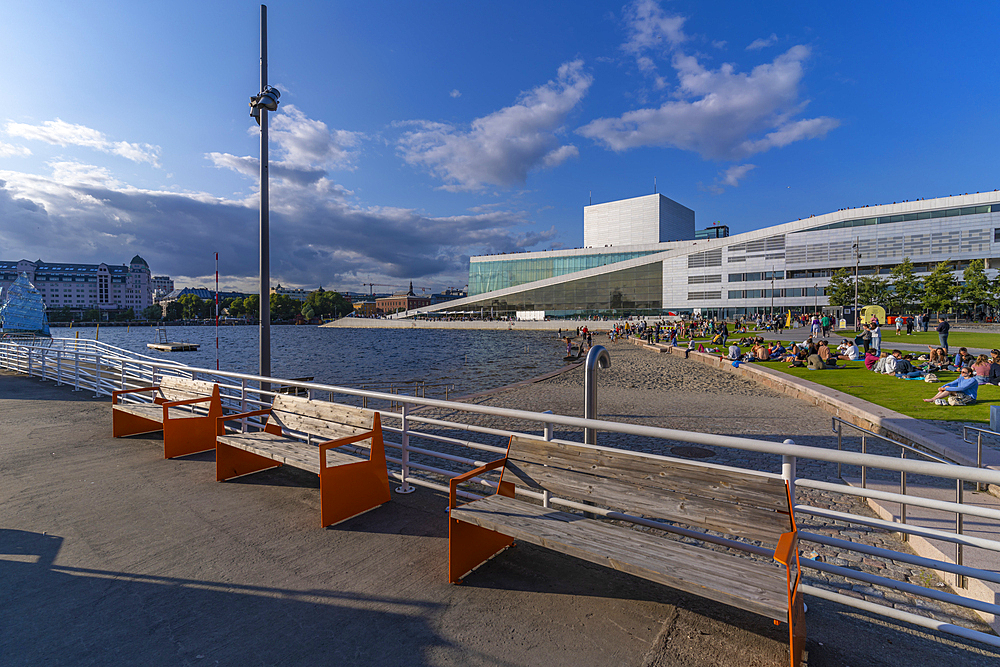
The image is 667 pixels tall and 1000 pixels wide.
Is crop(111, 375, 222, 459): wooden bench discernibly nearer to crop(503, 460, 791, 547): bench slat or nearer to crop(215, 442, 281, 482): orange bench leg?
crop(215, 442, 281, 482): orange bench leg

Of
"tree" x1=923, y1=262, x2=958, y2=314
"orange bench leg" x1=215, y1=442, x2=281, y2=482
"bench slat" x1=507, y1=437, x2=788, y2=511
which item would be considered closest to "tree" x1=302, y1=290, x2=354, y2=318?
"tree" x1=923, y1=262, x2=958, y2=314

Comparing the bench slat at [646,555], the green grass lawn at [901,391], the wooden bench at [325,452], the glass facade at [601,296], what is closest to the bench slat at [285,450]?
the wooden bench at [325,452]

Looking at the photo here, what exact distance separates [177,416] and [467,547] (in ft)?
19.9

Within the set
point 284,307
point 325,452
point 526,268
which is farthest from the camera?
point 284,307

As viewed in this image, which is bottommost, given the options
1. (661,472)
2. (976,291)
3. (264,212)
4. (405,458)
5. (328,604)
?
(328,604)

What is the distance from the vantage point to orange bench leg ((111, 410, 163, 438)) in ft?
24.6

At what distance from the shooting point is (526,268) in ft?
352

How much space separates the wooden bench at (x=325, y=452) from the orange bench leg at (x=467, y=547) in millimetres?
1406

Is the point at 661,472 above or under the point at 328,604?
above

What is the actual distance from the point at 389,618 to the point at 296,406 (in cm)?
343

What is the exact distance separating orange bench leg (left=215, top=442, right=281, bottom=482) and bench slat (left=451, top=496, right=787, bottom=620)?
11.2 feet

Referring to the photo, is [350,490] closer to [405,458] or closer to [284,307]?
[405,458]

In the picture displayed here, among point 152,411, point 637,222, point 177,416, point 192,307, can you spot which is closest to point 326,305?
point 192,307

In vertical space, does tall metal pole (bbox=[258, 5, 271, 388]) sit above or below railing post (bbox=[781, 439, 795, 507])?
above
